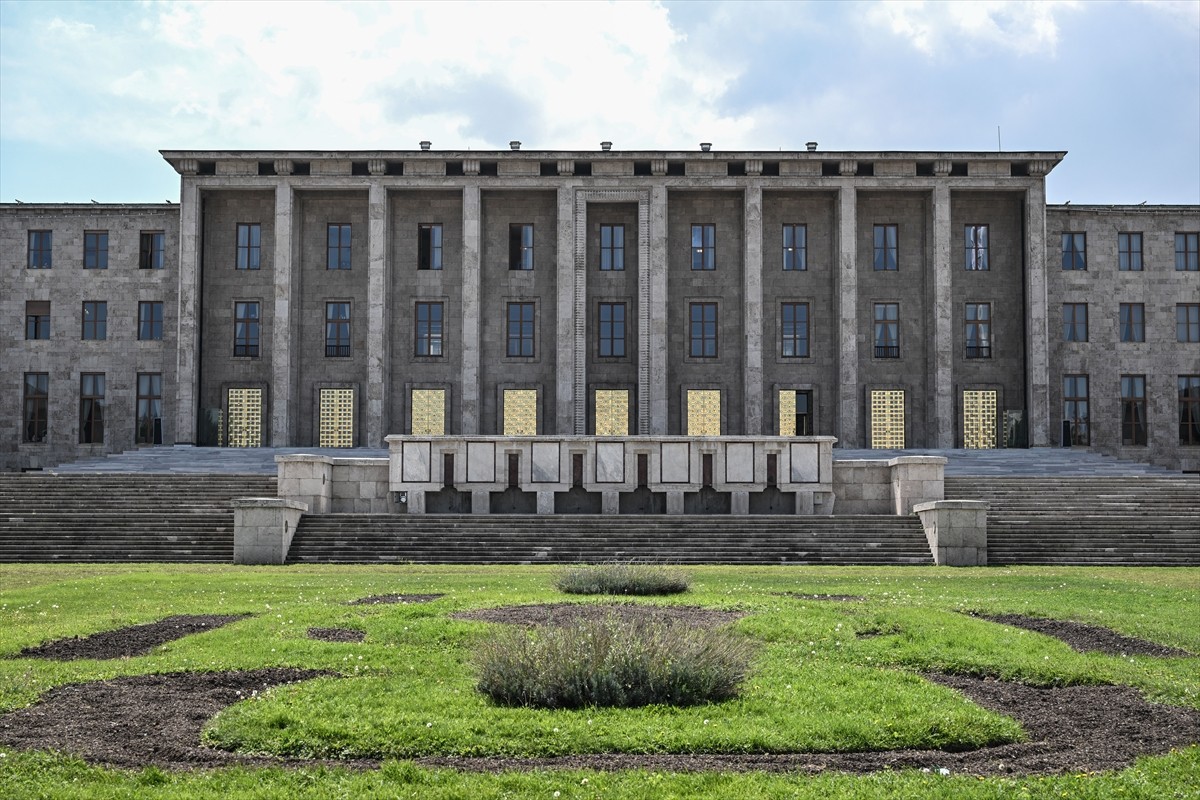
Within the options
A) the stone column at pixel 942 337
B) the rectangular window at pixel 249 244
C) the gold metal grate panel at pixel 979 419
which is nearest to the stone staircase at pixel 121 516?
the rectangular window at pixel 249 244

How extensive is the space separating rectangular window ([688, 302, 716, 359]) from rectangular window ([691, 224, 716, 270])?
5.86ft

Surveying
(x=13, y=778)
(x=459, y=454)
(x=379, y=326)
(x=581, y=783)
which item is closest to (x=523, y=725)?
(x=581, y=783)

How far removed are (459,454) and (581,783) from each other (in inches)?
1150

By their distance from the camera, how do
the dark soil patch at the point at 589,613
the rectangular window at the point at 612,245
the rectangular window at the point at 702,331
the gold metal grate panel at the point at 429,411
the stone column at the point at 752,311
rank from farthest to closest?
the rectangular window at the point at 612,245 → the rectangular window at the point at 702,331 → the gold metal grate panel at the point at 429,411 → the stone column at the point at 752,311 → the dark soil patch at the point at 589,613

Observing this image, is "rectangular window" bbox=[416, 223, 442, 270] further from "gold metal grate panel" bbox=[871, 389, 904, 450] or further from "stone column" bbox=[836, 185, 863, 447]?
"gold metal grate panel" bbox=[871, 389, 904, 450]

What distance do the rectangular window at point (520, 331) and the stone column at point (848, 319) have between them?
1386 cm

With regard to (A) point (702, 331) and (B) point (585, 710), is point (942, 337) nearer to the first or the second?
(A) point (702, 331)

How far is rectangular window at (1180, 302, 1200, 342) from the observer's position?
56.9m

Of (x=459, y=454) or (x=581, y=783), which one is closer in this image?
(x=581, y=783)

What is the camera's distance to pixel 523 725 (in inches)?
380

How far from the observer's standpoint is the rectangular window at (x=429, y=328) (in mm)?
56562

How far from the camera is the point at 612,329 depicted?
56656mm

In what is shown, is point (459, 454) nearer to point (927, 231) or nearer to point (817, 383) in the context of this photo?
point (817, 383)

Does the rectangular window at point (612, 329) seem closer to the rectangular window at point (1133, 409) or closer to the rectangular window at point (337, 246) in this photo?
the rectangular window at point (337, 246)
